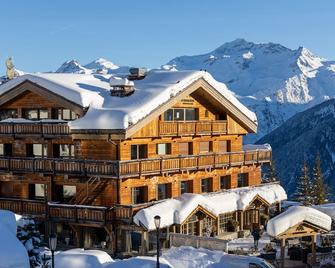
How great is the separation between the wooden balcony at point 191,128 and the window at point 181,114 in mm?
1074

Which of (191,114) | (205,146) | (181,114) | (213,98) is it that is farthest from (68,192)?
(213,98)

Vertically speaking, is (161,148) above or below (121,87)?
below

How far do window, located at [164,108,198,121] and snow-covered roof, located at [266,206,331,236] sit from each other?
12925 millimetres

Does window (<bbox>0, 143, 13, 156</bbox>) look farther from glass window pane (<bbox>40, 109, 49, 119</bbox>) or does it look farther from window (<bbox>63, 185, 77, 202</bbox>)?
window (<bbox>63, 185, 77, 202</bbox>)

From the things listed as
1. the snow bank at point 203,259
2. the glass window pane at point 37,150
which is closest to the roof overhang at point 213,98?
the snow bank at point 203,259

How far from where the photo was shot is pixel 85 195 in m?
39.1

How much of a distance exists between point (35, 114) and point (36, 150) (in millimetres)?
2396

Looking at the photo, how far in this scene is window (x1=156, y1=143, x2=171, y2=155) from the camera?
42156 millimetres

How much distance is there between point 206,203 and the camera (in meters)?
39.9

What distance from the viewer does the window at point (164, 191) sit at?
4172cm

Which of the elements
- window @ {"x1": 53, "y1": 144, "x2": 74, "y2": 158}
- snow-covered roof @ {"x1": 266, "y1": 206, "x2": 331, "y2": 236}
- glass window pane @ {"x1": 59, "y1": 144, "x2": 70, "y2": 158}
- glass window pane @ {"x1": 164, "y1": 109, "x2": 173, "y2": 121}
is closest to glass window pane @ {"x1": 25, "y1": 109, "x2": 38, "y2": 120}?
window @ {"x1": 53, "y1": 144, "x2": 74, "y2": 158}

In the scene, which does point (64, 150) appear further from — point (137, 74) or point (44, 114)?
point (137, 74)

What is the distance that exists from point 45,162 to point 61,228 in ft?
14.0

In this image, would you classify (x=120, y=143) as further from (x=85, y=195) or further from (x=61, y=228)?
(x=61, y=228)
